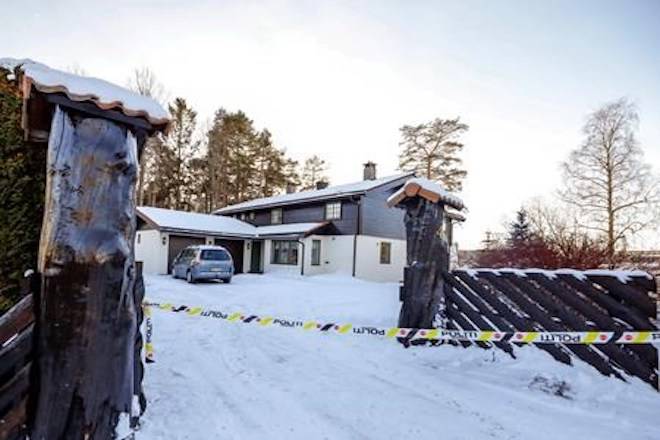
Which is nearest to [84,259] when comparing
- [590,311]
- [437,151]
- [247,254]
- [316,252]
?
[590,311]

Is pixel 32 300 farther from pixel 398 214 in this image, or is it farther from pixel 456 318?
pixel 398 214

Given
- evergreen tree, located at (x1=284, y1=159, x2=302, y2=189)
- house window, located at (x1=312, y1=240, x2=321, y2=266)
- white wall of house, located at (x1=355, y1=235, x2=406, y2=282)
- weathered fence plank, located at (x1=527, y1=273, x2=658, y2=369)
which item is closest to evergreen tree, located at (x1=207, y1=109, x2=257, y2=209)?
evergreen tree, located at (x1=284, y1=159, x2=302, y2=189)

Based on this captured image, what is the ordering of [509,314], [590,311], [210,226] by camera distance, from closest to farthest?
[590,311], [509,314], [210,226]

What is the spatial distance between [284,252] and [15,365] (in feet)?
71.8

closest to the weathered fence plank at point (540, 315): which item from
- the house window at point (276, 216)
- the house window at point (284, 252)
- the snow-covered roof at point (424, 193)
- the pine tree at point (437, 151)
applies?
the snow-covered roof at point (424, 193)

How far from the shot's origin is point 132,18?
9039 mm

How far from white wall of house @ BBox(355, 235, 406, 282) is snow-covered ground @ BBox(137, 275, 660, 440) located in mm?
15702

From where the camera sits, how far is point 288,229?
78.6 ft

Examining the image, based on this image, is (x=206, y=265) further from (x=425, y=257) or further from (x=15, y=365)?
(x=15, y=365)

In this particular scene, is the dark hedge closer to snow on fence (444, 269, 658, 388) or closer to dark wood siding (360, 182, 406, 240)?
snow on fence (444, 269, 658, 388)

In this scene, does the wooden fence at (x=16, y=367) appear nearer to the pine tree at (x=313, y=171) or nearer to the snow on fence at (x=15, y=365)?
the snow on fence at (x=15, y=365)

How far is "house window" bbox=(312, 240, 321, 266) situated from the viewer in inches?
910

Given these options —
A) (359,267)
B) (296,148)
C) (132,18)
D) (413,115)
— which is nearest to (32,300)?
(132,18)

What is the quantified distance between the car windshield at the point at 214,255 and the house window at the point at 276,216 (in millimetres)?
9643
